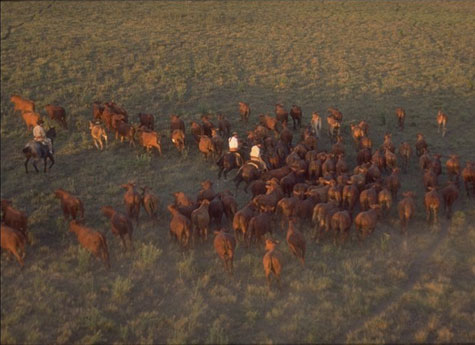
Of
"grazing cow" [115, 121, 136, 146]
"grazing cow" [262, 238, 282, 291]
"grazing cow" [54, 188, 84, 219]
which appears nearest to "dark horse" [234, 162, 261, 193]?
"grazing cow" [262, 238, 282, 291]

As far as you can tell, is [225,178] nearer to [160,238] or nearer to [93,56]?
[160,238]

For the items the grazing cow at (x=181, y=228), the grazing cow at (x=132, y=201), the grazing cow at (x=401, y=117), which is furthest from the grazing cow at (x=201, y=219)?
the grazing cow at (x=401, y=117)

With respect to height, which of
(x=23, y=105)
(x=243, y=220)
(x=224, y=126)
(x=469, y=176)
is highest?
(x=23, y=105)

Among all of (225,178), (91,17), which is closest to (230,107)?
(225,178)

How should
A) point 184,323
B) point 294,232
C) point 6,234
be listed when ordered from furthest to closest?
point 294,232 → point 6,234 → point 184,323

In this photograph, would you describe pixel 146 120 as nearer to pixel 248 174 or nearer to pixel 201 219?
pixel 248 174

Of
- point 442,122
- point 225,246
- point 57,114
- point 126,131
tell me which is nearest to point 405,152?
point 442,122

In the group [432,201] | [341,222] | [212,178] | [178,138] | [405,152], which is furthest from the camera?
[178,138]
